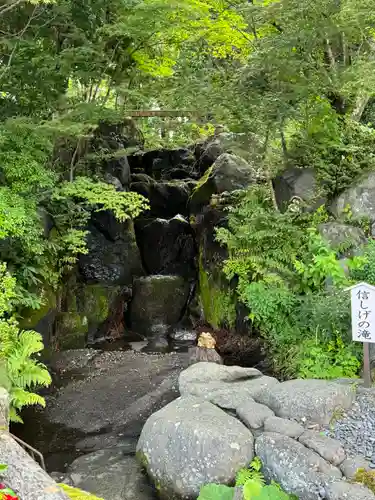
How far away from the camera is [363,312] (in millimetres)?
5375

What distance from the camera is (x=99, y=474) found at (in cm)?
525

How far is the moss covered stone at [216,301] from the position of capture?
32.2ft

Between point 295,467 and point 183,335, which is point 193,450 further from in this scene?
point 183,335

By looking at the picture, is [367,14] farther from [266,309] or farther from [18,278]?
[18,278]

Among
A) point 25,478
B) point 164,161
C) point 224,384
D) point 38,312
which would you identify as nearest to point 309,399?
point 224,384

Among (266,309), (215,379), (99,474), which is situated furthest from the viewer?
(266,309)

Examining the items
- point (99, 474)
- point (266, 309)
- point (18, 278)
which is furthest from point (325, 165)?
point (99, 474)

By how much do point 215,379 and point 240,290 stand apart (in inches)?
104

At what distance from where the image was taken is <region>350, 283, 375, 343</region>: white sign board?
209 inches

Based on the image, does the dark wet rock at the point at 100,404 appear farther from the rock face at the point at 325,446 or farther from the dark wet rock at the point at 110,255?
the dark wet rock at the point at 110,255

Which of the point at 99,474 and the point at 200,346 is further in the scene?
the point at 200,346

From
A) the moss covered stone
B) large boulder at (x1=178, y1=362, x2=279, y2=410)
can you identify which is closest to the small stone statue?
large boulder at (x1=178, y1=362, x2=279, y2=410)

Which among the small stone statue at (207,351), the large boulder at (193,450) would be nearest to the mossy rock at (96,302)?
the small stone statue at (207,351)

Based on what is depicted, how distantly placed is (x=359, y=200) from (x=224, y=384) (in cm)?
480
